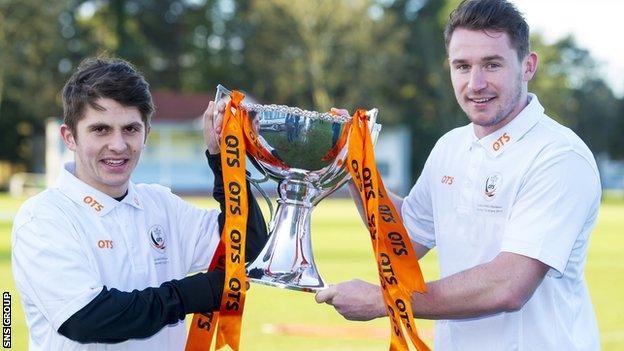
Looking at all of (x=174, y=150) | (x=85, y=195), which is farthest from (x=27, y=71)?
(x=85, y=195)

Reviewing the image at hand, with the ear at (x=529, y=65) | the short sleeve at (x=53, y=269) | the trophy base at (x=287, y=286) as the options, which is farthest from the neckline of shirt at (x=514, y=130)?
the short sleeve at (x=53, y=269)

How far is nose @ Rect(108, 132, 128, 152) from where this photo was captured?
3055mm

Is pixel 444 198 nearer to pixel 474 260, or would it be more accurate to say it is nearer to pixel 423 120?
pixel 474 260

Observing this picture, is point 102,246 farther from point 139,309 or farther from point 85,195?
point 139,309

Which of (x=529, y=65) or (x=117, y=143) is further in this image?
(x=529, y=65)

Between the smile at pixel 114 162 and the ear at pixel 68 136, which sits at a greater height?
the ear at pixel 68 136

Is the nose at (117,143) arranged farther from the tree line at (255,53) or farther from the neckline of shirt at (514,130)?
the tree line at (255,53)

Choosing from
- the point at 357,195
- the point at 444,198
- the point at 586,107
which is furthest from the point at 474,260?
the point at 586,107

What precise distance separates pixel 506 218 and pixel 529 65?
534 millimetres

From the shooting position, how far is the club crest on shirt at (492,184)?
3.22 metres

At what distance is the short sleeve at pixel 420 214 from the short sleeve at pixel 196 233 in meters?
0.80

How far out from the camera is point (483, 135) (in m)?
3.39

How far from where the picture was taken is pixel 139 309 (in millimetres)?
2928

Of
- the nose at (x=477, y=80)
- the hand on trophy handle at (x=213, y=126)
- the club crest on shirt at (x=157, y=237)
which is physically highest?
the nose at (x=477, y=80)
